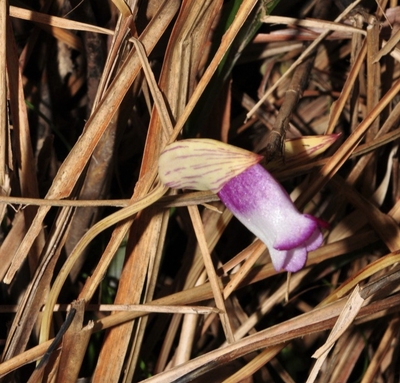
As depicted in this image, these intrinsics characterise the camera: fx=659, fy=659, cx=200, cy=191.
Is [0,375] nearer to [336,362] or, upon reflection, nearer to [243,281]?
[243,281]

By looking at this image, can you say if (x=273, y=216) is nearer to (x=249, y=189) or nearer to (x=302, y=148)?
(x=249, y=189)

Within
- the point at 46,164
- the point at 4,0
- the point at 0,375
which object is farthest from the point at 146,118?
the point at 0,375

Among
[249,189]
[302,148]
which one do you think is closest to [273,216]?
[249,189]

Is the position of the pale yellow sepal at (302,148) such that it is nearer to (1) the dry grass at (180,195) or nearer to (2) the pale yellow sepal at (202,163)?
(1) the dry grass at (180,195)

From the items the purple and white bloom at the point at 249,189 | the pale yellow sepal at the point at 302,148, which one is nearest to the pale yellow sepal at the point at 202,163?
the purple and white bloom at the point at 249,189

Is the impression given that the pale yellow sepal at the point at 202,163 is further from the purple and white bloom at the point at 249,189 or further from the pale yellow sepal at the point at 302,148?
the pale yellow sepal at the point at 302,148

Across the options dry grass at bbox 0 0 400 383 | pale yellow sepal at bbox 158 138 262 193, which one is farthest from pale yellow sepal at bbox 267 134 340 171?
pale yellow sepal at bbox 158 138 262 193

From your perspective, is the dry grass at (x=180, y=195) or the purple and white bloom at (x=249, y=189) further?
the dry grass at (x=180, y=195)

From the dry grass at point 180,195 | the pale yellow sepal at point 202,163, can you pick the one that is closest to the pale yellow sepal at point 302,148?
the dry grass at point 180,195
